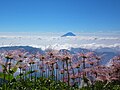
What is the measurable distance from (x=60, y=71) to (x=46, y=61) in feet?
6.33

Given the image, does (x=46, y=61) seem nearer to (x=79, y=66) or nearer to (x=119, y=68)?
(x=79, y=66)

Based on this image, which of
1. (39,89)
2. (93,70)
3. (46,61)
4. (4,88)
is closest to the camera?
(93,70)

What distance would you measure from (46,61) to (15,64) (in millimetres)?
3408

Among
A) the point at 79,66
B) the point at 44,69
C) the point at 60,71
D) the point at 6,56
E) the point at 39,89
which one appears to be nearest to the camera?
the point at 6,56

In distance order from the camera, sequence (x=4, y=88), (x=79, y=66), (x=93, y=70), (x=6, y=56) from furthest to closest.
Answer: (x=79, y=66), (x=4, y=88), (x=6, y=56), (x=93, y=70)

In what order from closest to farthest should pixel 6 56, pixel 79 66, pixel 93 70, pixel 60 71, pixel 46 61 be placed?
pixel 93 70
pixel 6 56
pixel 79 66
pixel 46 61
pixel 60 71

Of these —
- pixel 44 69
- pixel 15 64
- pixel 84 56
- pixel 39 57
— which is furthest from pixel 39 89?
pixel 44 69

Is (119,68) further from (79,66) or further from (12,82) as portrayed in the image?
(12,82)

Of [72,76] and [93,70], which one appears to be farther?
[72,76]

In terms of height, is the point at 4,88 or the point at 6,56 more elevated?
the point at 6,56

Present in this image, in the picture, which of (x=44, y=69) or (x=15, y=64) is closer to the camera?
(x=15, y=64)

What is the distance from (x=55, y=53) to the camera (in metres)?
18.3

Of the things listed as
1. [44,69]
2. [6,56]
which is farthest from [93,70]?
[44,69]

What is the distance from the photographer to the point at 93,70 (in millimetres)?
11938
